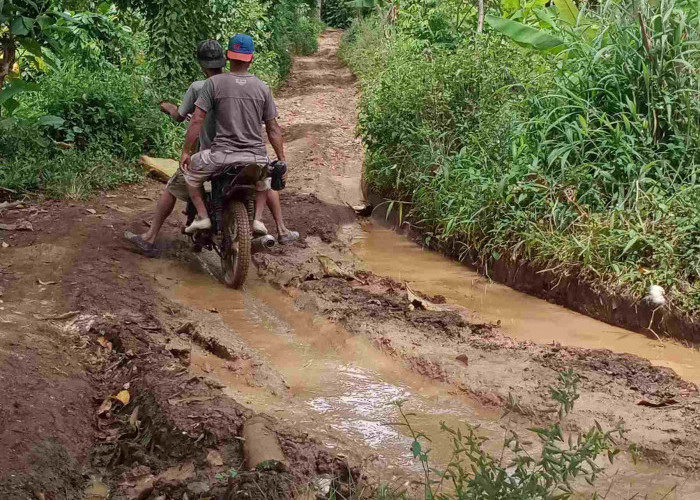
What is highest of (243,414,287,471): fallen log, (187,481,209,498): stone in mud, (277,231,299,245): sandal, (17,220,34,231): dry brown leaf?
(243,414,287,471): fallen log

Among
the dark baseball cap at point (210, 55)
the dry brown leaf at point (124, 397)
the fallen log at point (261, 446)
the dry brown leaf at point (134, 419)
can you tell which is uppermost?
the dark baseball cap at point (210, 55)

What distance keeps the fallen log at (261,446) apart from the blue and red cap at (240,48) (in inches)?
140

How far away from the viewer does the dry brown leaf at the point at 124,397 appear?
4.45 meters

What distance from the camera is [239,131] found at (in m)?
6.75

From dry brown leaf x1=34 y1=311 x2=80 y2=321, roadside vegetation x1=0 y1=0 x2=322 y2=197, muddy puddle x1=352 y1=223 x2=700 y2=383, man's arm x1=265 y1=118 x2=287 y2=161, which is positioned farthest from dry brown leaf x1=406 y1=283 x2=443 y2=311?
roadside vegetation x1=0 y1=0 x2=322 y2=197

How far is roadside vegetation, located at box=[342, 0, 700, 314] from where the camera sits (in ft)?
21.4

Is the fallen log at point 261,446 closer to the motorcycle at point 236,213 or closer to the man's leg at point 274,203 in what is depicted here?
the motorcycle at point 236,213

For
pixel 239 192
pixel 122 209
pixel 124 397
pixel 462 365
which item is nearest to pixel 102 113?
pixel 122 209

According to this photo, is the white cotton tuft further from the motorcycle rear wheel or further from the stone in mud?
the stone in mud

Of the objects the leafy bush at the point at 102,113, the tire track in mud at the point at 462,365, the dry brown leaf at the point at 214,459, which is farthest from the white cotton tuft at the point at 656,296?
the leafy bush at the point at 102,113

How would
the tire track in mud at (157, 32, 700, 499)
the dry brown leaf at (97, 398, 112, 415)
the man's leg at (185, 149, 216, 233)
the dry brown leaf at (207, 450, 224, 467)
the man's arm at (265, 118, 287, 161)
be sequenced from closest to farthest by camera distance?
1. the dry brown leaf at (207, 450, 224, 467)
2. the tire track in mud at (157, 32, 700, 499)
3. the dry brown leaf at (97, 398, 112, 415)
4. the man's leg at (185, 149, 216, 233)
5. the man's arm at (265, 118, 287, 161)

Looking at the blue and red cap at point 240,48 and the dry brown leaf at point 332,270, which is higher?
the blue and red cap at point 240,48

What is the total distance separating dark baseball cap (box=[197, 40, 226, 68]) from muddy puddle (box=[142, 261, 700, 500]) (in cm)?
197

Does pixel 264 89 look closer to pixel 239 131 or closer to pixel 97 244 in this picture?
pixel 239 131
